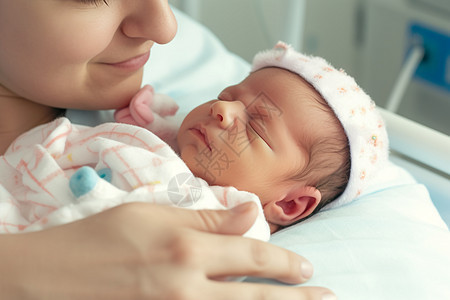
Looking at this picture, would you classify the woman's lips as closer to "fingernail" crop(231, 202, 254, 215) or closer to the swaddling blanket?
the swaddling blanket

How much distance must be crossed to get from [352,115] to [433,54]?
1196 millimetres

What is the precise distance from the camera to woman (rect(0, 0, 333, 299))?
2.24ft

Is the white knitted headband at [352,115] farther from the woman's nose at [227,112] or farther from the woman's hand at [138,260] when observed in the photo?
the woman's hand at [138,260]

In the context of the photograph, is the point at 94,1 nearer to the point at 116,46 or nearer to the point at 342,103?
the point at 116,46

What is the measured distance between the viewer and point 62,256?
698 mm

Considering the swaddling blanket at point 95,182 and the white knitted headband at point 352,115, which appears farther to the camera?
the white knitted headband at point 352,115

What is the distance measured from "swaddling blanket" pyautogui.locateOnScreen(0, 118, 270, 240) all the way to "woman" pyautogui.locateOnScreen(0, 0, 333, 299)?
91mm

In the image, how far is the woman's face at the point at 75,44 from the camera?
34.4 inches

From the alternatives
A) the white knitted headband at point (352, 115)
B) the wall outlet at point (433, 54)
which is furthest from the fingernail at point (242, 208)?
the wall outlet at point (433, 54)

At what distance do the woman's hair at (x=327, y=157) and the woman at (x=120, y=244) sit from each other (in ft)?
0.82

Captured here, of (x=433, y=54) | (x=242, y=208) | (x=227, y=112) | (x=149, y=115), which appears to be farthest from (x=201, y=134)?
(x=433, y=54)

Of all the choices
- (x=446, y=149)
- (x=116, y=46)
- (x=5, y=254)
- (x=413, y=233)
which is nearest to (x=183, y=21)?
(x=116, y=46)

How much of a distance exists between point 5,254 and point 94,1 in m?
0.40

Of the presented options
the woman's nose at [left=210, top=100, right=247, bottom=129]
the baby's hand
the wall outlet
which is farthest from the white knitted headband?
the wall outlet
